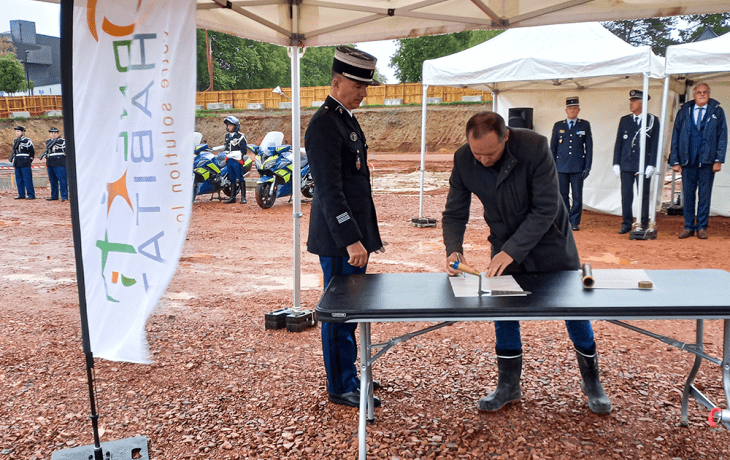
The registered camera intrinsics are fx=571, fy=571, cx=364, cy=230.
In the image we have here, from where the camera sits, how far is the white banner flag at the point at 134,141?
2172 mm

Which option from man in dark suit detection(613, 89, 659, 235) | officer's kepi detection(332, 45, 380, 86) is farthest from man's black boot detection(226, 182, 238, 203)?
officer's kepi detection(332, 45, 380, 86)

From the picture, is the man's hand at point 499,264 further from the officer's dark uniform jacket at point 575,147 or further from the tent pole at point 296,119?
the officer's dark uniform jacket at point 575,147

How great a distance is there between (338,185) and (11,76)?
5605 cm

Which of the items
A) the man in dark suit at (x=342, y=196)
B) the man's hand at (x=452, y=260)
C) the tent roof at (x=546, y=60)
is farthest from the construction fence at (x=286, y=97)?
the man's hand at (x=452, y=260)

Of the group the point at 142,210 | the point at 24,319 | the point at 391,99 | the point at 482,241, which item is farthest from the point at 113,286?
the point at 391,99

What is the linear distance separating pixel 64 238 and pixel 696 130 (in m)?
9.50

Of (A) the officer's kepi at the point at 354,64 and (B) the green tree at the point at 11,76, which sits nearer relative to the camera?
(A) the officer's kepi at the point at 354,64

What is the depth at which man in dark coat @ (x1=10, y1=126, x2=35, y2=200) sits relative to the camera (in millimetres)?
14344

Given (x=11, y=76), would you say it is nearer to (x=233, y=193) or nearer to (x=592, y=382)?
(x=233, y=193)

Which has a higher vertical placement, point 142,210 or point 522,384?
point 142,210

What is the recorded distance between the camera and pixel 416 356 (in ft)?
12.8

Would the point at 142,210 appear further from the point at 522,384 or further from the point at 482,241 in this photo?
the point at 482,241

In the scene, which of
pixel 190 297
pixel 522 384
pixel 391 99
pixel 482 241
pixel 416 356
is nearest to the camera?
pixel 522 384

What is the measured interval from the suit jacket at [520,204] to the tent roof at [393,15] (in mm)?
1253
